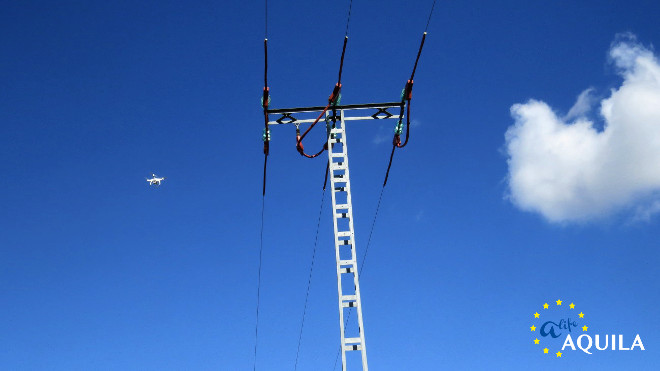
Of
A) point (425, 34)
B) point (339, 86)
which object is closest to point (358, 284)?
point (339, 86)

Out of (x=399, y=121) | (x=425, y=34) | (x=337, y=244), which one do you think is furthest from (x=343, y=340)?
(x=425, y=34)

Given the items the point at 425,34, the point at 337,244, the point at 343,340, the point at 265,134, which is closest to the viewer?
the point at 425,34

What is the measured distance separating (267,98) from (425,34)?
6.05 metres

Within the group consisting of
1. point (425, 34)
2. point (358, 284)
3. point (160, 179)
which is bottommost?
point (358, 284)

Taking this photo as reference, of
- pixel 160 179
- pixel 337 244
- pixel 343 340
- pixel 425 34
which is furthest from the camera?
pixel 160 179

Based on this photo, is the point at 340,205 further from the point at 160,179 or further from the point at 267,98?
the point at 160,179

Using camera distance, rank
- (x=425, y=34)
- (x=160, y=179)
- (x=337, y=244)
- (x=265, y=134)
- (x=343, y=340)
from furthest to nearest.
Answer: (x=160, y=179) < (x=265, y=134) < (x=337, y=244) < (x=343, y=340) < (x=425, y=34)

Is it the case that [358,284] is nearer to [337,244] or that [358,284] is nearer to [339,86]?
[337,244]

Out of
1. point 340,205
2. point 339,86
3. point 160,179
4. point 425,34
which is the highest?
point 160,179

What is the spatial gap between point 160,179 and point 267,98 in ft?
80.6

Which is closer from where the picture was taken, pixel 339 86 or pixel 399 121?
pixel 339 86

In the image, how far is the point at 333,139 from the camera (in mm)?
19000

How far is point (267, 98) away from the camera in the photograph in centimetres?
1792

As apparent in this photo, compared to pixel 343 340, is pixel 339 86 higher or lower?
higher
